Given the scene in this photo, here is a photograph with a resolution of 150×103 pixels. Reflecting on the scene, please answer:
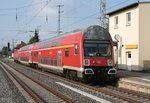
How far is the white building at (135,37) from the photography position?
3444 cm

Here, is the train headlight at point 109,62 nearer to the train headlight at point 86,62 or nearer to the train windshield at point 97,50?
the train windshield at point 97,50

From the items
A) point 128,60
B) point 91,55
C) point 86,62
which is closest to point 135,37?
point 128,60

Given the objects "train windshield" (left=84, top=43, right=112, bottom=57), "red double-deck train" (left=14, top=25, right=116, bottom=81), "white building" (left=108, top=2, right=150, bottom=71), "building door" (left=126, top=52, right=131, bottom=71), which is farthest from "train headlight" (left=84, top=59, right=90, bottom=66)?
"building door" (left=126, top=52, right=131, bottom=71)

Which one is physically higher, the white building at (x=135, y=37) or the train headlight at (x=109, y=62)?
the white building at (x=135, y=37)

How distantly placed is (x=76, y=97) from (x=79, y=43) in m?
5.82

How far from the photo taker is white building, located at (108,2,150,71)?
3444 centimetres

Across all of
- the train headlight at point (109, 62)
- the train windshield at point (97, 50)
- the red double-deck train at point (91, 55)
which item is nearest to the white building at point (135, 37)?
the red double-deck train at point (91, 55)

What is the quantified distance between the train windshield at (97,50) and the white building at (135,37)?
Result: 13.7 metres

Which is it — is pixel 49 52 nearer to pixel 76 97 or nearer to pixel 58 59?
pixel 58 59

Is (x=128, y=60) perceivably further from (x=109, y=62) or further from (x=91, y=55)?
(x=91, y=55)

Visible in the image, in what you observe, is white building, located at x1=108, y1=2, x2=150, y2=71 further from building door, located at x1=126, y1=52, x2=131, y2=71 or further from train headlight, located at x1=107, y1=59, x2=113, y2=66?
train headlight, located at x1=107, y1=59, x2=113, y2=66

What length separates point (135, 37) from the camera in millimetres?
35156

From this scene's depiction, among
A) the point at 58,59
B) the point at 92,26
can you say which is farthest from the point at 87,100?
the point at 58,59

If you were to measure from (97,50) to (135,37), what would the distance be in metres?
15.4
